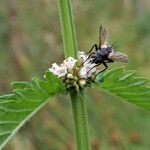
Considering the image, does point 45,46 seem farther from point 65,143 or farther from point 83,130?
point 83,130

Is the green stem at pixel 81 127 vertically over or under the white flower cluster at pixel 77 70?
under

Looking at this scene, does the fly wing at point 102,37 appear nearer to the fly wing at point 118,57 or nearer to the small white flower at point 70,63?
the fly wing at point 118,57

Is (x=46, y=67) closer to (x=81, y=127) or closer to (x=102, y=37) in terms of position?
Result: (x=102, y=37)

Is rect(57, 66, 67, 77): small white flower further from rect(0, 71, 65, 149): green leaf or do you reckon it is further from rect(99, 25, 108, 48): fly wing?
rect(99, 25, 108, 48): fly wing

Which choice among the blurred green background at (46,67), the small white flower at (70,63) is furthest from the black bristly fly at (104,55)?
the blurred green background at (46,67)

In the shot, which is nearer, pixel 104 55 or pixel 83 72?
pixel 83 72

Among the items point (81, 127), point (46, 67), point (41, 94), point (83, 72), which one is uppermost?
point (46, 67)

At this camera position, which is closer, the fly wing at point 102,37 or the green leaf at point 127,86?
the green leaf at point 127,86

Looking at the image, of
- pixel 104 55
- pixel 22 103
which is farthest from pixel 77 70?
pixel 22 103
